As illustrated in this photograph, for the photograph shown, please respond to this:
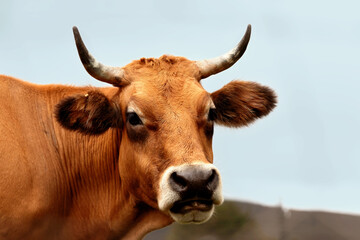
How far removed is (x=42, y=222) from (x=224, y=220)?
205 inches

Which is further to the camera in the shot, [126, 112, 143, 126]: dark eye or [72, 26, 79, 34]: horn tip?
[126, 112, 143, 126]: dark eye

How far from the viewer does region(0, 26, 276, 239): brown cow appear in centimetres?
1133

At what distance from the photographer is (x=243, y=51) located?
13008 mm

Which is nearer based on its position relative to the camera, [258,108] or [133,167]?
[133,167]

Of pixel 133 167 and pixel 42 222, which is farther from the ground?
pixel 133 167

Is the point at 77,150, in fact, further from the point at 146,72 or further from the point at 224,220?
the point at 224,220

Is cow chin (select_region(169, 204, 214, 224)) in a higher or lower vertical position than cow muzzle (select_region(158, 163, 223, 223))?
lower

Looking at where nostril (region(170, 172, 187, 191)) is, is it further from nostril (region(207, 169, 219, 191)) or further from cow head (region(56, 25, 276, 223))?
nostril (region(207, 169, 219, 191))

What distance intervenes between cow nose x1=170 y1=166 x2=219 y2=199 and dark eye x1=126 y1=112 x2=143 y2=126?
1331mm

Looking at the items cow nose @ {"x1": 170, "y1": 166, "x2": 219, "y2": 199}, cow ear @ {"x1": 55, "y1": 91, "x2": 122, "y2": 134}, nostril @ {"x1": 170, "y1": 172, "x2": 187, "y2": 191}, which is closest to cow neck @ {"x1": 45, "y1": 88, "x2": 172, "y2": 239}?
cow ear @ {"x1": 55, "y1": 91, "x2": 122, "y2": 134}

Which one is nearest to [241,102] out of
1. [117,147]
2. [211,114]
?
[211,114]

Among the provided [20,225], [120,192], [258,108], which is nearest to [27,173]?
[20,225]

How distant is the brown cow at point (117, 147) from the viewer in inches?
446

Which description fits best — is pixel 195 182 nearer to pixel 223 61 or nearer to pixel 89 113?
pixel 89 113
